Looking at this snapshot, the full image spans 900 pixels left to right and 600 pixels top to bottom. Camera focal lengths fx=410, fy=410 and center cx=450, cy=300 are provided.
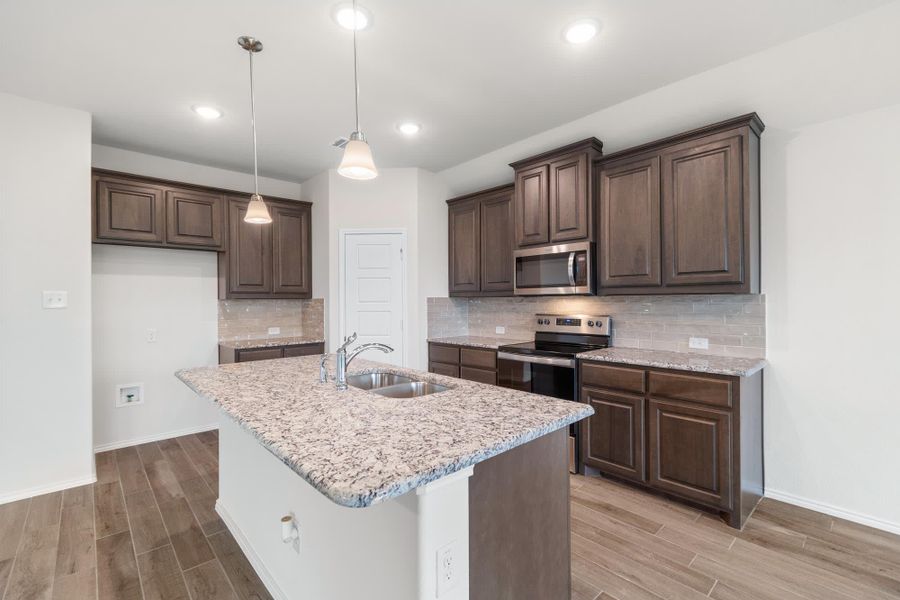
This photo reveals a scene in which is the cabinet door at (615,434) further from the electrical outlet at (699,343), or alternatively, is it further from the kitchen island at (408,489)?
the kitchen island at (408,489)

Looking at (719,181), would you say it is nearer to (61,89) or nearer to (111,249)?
(61,89)

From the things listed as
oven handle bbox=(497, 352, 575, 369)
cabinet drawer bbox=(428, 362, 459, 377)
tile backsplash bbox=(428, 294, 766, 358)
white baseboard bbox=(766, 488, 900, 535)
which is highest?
tile backsplash bbox=(428, 294, 766, 358)

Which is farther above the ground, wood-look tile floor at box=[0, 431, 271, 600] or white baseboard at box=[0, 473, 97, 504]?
white baseboard at box=[0, 473, 97, 504]

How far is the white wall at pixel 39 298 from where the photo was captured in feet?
8.84

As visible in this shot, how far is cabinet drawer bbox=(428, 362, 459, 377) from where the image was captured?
3.94m

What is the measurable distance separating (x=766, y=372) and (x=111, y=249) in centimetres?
515

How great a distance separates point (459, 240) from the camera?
168 inches

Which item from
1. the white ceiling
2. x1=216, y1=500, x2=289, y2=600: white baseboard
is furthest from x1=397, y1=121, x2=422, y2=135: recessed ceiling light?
x1=216, y1=500, x2=289, y2=600: white baseboard

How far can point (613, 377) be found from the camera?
270 cm

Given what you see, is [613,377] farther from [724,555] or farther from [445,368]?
[445,368]

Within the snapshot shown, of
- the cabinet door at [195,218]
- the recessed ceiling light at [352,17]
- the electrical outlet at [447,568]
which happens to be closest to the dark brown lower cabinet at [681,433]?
the electrical outlet at [447,568]

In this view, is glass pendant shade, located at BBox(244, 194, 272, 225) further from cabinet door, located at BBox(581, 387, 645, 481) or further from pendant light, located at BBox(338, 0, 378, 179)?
cabinet door, located at BBox(581, 387, 645, 481)

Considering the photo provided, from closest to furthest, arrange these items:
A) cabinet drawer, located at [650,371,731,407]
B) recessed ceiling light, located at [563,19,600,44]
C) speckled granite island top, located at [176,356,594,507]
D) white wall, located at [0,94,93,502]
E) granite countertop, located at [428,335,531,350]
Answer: speckled granite island top, located at [176,356,594,507], recessed ceiling light, located at [563,19,600,44], cabinet drawer, located at [650,371,731,407], white wall, located at [0,94,93,502], granite countertop, located at [428,335,531,350]

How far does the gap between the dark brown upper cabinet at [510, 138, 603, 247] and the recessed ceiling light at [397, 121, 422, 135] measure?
0.88 m
